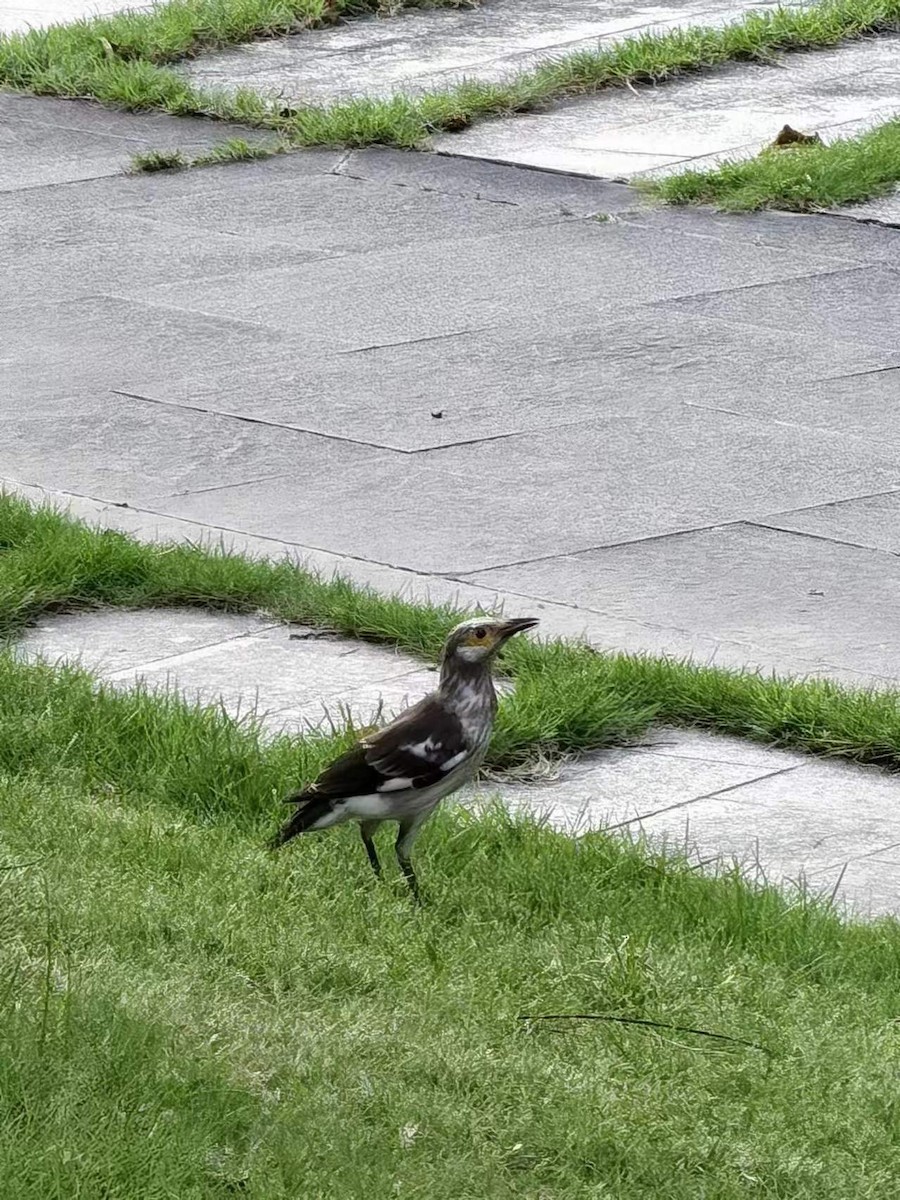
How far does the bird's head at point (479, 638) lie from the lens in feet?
16.4

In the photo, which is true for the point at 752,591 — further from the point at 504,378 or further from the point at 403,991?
the point at 403,991

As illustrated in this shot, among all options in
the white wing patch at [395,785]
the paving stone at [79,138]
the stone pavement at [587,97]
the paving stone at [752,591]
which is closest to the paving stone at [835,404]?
the paving stone at [752,591]

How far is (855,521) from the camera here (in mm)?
8133

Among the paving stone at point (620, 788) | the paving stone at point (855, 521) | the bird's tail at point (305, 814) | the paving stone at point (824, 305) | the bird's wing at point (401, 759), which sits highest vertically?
the bird's wing at point (401, 759)

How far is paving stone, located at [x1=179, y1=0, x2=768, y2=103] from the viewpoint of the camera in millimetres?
15156

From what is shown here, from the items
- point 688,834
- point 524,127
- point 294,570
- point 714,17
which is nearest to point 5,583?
point 294,570

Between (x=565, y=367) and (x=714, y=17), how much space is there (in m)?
7.66

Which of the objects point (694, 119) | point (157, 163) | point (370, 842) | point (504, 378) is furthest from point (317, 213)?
point (370, 842)

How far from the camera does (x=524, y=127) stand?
553 inches

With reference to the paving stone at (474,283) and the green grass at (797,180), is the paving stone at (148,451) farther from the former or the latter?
the green grass at (797,180)

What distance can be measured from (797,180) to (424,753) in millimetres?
8024

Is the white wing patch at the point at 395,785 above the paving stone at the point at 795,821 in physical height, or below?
above

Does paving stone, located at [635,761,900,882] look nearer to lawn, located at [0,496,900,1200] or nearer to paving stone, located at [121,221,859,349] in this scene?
lawn, located at [0,496,900,1200]

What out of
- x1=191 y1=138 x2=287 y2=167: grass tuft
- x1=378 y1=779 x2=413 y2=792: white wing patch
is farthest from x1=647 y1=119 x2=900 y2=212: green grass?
x1=378 y1=779 x2=413 y2=792: white wing patch
